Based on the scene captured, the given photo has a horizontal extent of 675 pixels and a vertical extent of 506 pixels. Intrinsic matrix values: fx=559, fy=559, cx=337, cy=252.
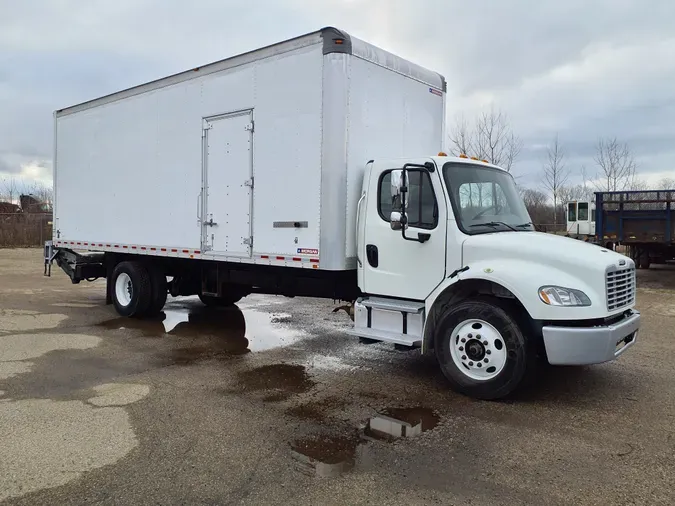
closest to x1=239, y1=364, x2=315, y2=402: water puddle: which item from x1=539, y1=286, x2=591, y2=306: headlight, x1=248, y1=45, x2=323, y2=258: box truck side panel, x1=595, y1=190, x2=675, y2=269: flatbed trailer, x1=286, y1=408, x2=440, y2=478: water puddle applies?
x1=286, y1=408, x2=440, y2=478: water puddle

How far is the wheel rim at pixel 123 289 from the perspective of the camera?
10.1 m

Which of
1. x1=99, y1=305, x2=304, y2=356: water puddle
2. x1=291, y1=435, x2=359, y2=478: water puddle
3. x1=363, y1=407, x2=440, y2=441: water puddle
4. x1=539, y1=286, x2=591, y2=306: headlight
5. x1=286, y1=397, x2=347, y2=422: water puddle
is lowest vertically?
x1=291, y1=435, x2=359, y2=478: water puddle

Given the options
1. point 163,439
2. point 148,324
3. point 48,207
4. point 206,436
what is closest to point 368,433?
point 206,436

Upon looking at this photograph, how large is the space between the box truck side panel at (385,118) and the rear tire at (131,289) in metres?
4.70

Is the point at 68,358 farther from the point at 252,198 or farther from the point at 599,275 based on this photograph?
the point at 599,275

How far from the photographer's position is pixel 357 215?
6617 millimetres

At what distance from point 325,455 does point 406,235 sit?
2670 mm

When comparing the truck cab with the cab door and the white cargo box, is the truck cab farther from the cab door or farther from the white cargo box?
the white cargo box

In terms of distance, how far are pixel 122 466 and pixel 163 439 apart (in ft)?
1.68

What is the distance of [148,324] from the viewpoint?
9.54 metres

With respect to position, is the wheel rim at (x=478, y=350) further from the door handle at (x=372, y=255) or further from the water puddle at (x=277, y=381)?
the water puddle at (x=277, y=381)

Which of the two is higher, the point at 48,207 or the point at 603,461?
the point at 48,207

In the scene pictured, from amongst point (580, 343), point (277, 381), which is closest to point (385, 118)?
point (277, 381)

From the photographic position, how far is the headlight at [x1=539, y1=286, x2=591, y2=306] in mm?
5090
